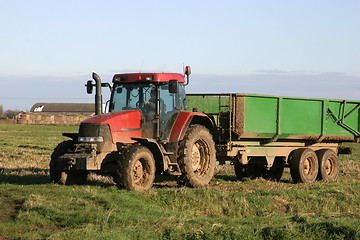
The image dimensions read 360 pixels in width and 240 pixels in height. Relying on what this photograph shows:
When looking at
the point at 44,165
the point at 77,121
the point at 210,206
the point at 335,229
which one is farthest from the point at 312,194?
the point at 77,121

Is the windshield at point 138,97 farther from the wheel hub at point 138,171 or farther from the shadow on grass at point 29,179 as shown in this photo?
the shadow on grass at point 29,179

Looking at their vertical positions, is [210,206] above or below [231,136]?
below

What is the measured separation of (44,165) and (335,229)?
42.2 feet

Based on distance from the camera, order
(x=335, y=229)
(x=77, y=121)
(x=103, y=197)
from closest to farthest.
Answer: (x=335, y=229) < (x=103, y=197) < (x=77, y=121)

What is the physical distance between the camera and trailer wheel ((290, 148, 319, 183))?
623 inches

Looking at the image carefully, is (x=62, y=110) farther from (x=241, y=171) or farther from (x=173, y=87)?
(x=173, y=87)

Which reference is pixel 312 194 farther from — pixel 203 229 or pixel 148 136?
pixel 203 229

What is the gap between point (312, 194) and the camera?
1255 cm

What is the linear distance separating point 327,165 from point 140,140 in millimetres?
7545

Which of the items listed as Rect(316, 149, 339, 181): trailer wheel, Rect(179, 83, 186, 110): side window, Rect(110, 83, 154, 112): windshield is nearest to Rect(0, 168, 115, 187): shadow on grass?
Rect(110, 83, 154, 112): windshield

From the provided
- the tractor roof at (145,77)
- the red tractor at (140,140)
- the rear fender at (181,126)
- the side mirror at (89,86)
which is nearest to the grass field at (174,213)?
the red tractor at (140,140)

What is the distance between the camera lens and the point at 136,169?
39.3 ft

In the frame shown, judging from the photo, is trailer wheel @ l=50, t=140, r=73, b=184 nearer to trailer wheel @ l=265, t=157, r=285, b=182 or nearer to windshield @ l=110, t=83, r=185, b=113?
windshield @ l=110, t=83, r=185, b=113

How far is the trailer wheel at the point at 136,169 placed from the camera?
11484 mm
